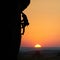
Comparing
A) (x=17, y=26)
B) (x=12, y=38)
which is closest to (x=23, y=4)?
(x=17, y=26)

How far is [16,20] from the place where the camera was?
8.19 meters

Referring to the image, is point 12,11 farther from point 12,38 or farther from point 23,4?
point 23,4

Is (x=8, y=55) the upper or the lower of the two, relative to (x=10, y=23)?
lower

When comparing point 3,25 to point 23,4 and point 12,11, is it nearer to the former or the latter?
point 12,11

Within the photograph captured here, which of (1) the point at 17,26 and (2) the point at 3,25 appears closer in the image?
(2) the point at 3,25

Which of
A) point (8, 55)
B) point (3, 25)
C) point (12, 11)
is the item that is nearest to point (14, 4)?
point (12, 11)

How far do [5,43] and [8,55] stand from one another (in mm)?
372

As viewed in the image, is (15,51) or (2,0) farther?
(15,51)

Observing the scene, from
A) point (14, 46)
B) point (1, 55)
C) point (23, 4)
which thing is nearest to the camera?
point (1, 55)

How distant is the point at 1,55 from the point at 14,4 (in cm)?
134

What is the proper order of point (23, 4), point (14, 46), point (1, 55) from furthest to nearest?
point (23, 4) → point (14, 46) → point (1, 55)

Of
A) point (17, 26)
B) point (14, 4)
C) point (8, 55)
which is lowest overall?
point (8, 55)

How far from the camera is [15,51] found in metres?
8.28

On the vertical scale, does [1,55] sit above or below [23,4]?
below
